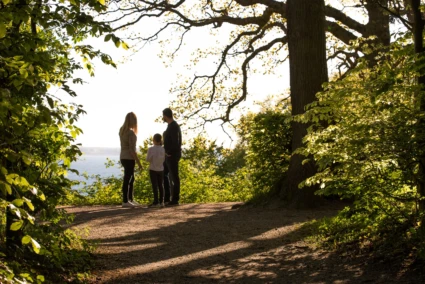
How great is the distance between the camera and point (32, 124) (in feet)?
11.9

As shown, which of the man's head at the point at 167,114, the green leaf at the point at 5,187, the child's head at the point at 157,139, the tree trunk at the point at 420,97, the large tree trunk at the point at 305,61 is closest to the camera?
the green leaf at the point at 5,187

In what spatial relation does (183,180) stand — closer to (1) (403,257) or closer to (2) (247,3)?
(2) (247,3)

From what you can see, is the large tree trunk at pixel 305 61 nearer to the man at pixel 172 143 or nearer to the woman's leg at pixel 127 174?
the man at pixel 172 143

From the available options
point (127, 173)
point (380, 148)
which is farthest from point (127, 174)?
point (380, 148)

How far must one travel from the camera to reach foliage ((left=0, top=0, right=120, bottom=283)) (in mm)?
3367

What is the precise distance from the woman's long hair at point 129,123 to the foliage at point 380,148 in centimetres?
673

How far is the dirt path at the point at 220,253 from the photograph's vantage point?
6477mm

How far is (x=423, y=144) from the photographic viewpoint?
587 cm

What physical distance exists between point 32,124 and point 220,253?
15.6 ft

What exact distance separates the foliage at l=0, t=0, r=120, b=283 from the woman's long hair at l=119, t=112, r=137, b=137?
270 inches

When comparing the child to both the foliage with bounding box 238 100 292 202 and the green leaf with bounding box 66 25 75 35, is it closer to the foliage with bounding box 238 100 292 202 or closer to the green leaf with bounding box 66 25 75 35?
the foliage with bounding box 238 100 292 202

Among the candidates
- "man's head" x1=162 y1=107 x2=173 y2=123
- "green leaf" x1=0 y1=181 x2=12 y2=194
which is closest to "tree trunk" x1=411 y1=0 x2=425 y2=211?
"green leaf" x1=0 y1=181 x2=12 y2=194

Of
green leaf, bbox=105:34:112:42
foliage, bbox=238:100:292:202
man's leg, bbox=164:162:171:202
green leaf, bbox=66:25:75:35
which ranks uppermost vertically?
green leaf, bbox=66:25:75:35

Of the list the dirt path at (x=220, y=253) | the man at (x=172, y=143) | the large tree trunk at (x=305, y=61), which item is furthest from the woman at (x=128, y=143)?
the large tree trunk at (x=305, y=61)
